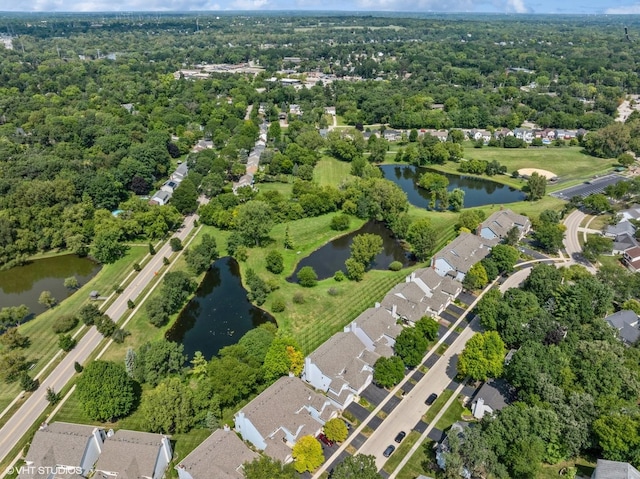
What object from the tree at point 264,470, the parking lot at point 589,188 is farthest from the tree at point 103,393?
the parking lot at point 589,188

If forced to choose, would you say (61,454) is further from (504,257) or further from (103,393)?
(504,257)

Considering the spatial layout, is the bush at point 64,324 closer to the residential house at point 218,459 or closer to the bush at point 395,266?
the residential house at point 218,459

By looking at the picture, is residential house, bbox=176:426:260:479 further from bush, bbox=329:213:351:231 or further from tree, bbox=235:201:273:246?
bush, bbox=329:213:351:231

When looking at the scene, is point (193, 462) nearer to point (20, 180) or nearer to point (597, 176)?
point (20, 180)

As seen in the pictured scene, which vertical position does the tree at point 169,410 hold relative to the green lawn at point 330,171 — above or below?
above

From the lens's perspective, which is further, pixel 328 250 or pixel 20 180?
pixel 20 180

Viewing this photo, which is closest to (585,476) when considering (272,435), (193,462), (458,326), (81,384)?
(458,326)

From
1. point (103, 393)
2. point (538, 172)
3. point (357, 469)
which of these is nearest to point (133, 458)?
point (103, 393)
